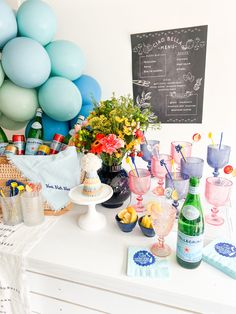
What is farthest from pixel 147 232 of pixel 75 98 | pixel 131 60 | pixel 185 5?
pixel 185 5

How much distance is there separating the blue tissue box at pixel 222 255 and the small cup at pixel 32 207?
23.2 inches

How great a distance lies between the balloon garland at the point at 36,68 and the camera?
38.5 inches

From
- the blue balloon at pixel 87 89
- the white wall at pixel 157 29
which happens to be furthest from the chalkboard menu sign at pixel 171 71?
the blue balloon at pixel 87 89

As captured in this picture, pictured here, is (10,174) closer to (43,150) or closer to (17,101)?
(43,150)

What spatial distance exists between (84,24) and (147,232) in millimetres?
1236

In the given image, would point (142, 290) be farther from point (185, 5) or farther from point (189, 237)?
point (185, 5)

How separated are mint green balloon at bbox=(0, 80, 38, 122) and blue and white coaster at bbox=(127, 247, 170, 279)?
786 mm

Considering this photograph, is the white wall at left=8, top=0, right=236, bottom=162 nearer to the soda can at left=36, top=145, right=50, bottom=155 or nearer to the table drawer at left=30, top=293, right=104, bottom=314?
the soda can at left=36, top=145, right=50, bottom=155

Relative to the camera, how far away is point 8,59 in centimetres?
97

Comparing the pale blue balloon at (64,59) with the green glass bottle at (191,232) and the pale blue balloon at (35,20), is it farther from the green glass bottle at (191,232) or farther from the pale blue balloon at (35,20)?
the green glass bottle at (191,232)

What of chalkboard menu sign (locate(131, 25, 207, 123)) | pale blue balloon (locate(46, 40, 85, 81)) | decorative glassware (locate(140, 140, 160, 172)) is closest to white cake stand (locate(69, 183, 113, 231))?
decorative glassware (locate(140, 140, 160, 172))

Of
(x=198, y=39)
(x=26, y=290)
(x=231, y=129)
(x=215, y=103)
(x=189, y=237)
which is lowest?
(x=26, y=290)

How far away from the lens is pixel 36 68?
99 centimetres

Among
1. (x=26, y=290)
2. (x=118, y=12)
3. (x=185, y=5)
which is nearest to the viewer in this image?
(x=26, y=290)
